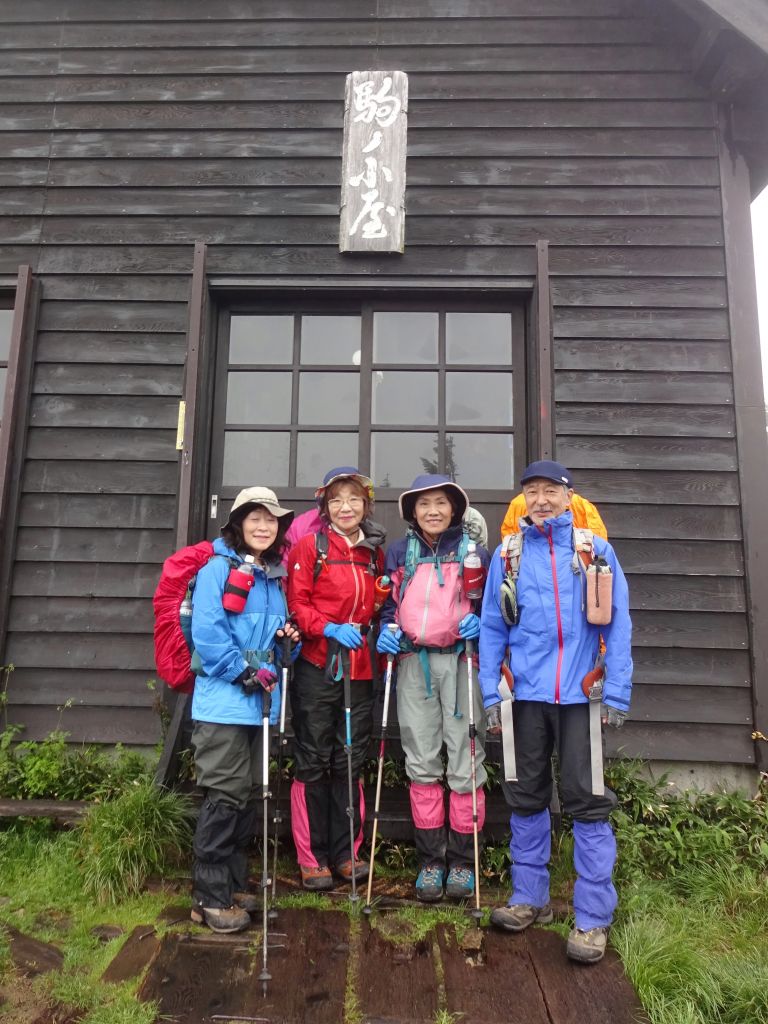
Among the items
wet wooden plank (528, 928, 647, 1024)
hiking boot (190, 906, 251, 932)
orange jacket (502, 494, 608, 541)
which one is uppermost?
orange jacket (502, 494, 608, 541)

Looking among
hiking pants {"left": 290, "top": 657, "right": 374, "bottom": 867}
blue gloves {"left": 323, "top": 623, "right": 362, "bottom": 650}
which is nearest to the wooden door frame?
hiking pants {"left": 290, "top": 657, "right": 374, "bottom": 867}

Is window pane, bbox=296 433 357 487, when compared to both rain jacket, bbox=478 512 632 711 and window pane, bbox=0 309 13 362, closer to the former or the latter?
rain jacket, bbox=478 512 632 711

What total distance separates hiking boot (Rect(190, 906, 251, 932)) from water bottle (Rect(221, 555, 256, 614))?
1.32 meters

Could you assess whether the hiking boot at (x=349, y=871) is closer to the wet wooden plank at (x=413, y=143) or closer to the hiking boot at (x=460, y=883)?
the hiking boot at (x=460, y=883)

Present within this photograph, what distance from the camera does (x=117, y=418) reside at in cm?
480

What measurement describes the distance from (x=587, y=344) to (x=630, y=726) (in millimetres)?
2612

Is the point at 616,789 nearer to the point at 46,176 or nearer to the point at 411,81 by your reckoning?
the point at 411,81

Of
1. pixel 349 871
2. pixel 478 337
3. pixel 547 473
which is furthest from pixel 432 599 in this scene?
pixel 478 337

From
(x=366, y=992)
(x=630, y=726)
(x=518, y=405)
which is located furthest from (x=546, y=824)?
(x=518, y=405)

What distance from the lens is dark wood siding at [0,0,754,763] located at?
4.53m

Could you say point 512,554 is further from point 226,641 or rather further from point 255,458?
point 255,458

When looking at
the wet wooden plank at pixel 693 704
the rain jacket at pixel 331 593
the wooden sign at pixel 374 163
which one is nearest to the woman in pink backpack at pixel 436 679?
the rain jacket at pixel 331 593

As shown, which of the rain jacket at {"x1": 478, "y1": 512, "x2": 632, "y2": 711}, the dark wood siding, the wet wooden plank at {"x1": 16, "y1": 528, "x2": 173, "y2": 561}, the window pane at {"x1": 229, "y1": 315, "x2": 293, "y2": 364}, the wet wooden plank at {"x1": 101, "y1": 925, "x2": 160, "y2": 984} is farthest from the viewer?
the window pane at {"x1": 229, "y1": 315, "x2": 293, "y2": 364}

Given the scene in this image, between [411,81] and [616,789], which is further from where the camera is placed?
[411,81]
